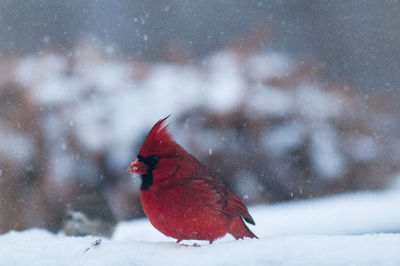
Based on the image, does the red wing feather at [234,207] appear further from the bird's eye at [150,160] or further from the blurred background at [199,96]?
the blurred background at [199,96]

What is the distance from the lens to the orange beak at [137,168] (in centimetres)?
82

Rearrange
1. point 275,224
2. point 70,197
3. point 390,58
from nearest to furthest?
point 275,224 → point 70,197 → point 390,58

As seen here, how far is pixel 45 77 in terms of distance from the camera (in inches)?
80.1

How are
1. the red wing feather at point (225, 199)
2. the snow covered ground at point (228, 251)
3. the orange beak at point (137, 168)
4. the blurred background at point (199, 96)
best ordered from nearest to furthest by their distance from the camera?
the snow covered ground at point (228, 251)
the orange beak at point (137, 168)
the red wing feather at point (225, 199)
the blurred background at point (199, 96)

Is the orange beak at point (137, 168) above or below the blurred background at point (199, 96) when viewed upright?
below

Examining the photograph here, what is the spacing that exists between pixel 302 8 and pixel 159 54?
2.82ft

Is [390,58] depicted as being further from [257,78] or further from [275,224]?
[275,224]

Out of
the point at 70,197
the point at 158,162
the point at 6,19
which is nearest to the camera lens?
the point at 158,162

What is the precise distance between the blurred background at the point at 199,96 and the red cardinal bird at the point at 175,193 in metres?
0.98

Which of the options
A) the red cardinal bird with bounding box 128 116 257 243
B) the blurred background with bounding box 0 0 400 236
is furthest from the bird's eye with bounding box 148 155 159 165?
the blurred background with bounding box 0 0 400 236

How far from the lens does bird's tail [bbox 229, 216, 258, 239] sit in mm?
998

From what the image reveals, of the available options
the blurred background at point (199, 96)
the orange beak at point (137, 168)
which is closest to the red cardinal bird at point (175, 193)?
the orange beak at point (137, 168)

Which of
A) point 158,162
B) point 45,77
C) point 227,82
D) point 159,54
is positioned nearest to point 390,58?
point 227,82

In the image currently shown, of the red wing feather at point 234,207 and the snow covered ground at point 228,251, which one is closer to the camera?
the snow covered ground at point 228,251
